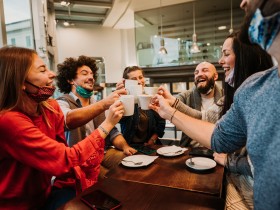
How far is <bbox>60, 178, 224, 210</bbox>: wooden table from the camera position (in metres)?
1.04

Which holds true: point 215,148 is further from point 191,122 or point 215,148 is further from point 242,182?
point 242,182

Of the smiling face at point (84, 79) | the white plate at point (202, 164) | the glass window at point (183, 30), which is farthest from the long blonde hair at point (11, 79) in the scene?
the glass window at point (183, 30)

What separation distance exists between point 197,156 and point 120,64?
7451 mm

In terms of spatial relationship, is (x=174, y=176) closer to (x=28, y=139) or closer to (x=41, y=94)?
(x=28, y=139)

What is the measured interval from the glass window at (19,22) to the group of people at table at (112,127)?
3.48 ft

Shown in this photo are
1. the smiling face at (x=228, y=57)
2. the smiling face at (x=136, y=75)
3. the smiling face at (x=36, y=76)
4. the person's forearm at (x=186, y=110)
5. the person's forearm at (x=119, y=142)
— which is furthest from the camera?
the smiling face at (x=136, y=75)

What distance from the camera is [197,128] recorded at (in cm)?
130

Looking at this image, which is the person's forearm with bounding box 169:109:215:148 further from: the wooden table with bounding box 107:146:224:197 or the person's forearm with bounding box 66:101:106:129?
the person's forearm with bounding box 66:101:106:129

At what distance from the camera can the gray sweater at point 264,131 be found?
719 mm

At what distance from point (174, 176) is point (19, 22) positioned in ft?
8.64

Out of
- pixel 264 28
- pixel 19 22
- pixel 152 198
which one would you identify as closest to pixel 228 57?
pixel 264 28

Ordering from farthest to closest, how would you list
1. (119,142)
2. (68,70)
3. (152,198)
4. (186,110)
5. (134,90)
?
(68,70) → (119,142) → (186,110) → (134,90) → (152,198)

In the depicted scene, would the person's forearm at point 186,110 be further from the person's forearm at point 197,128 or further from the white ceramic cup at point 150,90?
the person's forearm at point 197,128

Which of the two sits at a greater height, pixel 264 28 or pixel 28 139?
pixel 264 28
